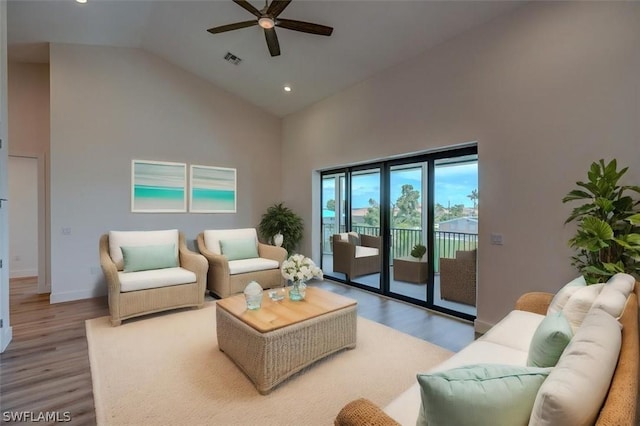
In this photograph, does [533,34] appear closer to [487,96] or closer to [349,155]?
[487,96]

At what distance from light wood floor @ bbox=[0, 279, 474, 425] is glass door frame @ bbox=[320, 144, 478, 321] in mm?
145

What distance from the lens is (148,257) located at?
150 inches

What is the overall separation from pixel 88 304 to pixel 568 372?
17.0ft

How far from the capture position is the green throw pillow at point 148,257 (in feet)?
12.2

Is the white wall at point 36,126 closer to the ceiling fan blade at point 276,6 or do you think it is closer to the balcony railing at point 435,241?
the ceiling fan blade at point 276,6

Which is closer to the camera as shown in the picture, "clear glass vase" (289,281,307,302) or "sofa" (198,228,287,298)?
"clear glass vase" (289,281,307,302)

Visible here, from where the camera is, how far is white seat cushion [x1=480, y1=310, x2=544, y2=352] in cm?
182

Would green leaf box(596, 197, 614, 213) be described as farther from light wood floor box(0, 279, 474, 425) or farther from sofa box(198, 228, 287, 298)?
sofa box(198, 228, 287, 298)

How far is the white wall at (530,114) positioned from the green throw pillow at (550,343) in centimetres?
190

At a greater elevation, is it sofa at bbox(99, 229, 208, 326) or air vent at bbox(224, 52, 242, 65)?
air vent at bbox(224, 52, 242, 65)

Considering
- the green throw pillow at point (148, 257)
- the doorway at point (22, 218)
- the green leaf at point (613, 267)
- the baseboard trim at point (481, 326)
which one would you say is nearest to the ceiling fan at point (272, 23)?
the green throw pillow at point (148, 257)

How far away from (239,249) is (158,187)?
1.74 metres

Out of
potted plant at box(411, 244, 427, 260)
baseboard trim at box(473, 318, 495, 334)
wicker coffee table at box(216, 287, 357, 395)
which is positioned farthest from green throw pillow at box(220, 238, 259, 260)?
baseboard trim at box(473, 318, 495, 334)

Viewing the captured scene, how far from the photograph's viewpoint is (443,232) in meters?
3.81
